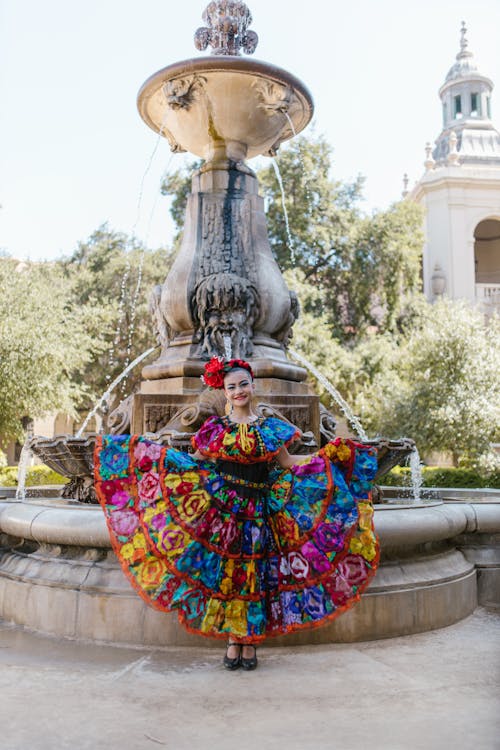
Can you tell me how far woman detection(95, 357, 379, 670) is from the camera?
11.9ft

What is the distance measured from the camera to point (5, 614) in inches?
184

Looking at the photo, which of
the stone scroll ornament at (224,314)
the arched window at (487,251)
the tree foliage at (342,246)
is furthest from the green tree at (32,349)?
the arched window at (487,251)

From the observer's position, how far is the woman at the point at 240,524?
3619mm

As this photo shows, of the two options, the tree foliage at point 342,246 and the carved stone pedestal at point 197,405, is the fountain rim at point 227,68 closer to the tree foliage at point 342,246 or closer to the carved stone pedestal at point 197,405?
the carved stone pedestal at point 197,405

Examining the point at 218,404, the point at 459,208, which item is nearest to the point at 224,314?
the point at 218,404

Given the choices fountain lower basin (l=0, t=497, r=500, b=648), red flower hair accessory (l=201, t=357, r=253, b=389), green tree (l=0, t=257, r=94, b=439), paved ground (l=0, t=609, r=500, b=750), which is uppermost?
green tree (l=0, t=257, r=94, b=439)

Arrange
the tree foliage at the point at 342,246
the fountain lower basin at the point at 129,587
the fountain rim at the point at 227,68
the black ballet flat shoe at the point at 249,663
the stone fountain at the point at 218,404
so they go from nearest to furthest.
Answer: the black ballet flat shoe at the point at 249,663 < the fountain lower basin at the point at 129,587 < the stone fountain at the point at 218,404 < the fountain rim at the point at 227,68 < the tree foliage at the point at 342,246

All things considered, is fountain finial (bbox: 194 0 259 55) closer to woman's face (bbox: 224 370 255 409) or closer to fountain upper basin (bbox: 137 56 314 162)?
fountain upper basin (bbox: 137 56 314 162)

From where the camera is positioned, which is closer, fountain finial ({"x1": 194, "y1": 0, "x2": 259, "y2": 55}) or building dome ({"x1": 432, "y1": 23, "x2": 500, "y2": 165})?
fountain finial ({"x1": 194, "y1": 0, "x2": 259, "y2": 55})

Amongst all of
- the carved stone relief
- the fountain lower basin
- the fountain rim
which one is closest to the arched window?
the fountain rim

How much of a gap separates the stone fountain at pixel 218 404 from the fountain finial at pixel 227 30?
14mm

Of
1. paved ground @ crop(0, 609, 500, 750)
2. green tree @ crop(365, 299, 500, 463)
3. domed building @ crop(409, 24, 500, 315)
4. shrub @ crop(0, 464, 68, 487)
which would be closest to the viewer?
paved ground @ crop(0, 609, 500, 750)

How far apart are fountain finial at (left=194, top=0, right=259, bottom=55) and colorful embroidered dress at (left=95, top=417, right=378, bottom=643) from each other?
5653 mm

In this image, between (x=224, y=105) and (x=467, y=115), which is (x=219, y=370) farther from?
(x=467, y=115)
